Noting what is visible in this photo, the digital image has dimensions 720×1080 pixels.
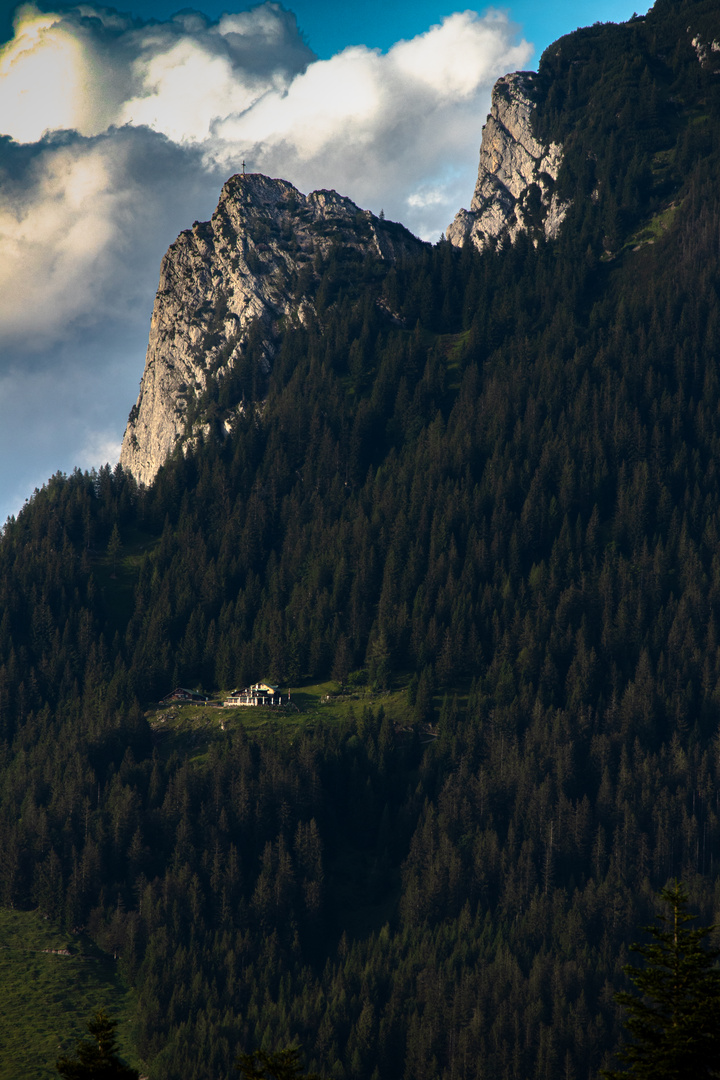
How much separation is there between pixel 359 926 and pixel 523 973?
2849 cm

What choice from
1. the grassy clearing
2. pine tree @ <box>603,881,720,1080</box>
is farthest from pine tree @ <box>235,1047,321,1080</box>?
the grassy clearing

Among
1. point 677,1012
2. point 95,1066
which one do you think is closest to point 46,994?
point 95,1066

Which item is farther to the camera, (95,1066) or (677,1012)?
(95,1066)

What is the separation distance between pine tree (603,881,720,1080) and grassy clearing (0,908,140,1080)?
4082 inches

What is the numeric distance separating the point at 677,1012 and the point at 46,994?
389 feet

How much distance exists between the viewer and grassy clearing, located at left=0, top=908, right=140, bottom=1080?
147500mm

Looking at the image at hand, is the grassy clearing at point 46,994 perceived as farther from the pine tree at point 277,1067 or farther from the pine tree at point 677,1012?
the pine tree at point 677,1012

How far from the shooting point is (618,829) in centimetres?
18288

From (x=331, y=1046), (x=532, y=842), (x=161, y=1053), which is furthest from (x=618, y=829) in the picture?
(x=161, y=1053)

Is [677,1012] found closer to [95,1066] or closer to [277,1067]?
[277,1067]

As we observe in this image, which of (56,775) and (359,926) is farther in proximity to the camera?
(56,775)

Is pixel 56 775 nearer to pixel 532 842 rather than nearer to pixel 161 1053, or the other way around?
pixel 161 1053

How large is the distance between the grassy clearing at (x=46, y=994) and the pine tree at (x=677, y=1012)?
10369cm

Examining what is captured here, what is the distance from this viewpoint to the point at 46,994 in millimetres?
158125
